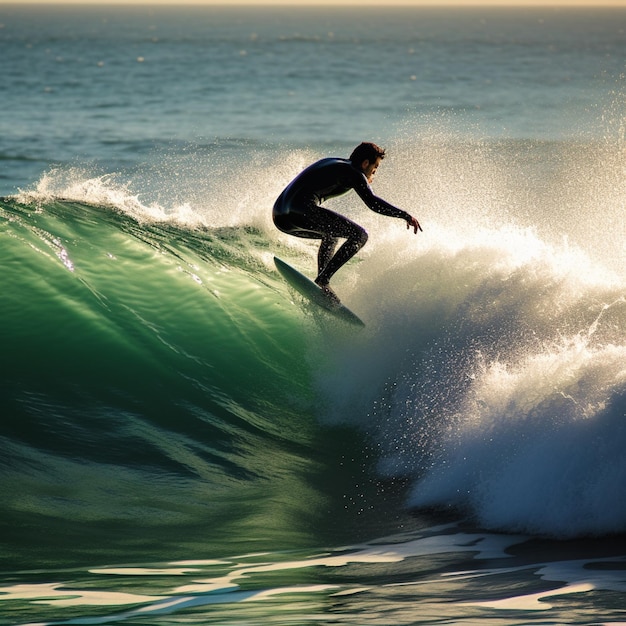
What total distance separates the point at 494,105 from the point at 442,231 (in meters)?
29.4

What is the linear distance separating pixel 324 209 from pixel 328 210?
0.06m

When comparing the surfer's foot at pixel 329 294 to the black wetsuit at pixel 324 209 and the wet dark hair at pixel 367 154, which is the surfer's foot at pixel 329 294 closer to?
the black wetsuit at pixel 324 209

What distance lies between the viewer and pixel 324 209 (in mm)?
7535

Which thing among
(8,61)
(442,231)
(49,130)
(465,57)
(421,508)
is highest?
(465,57)

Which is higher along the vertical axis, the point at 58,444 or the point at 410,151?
the point at 410,151

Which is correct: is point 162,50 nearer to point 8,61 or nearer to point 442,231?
point 8,61

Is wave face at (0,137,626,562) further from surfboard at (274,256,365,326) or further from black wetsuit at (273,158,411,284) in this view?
black wetsuit at (273,158,411,284)

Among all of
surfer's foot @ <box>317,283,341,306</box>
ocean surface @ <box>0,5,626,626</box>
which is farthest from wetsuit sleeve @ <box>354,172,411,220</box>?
ocean surface @ <box>0,5,626,626</box>

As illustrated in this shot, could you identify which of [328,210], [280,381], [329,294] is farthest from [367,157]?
[280,381]

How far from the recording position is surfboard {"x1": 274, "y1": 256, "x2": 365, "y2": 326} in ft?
25.5

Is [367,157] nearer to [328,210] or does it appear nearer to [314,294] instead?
[328,210]

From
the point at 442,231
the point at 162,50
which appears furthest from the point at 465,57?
the point at 442,231

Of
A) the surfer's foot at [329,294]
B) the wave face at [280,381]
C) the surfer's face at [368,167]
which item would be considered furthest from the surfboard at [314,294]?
the surfer's face at [368,167]

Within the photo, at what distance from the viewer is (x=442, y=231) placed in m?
9.27
